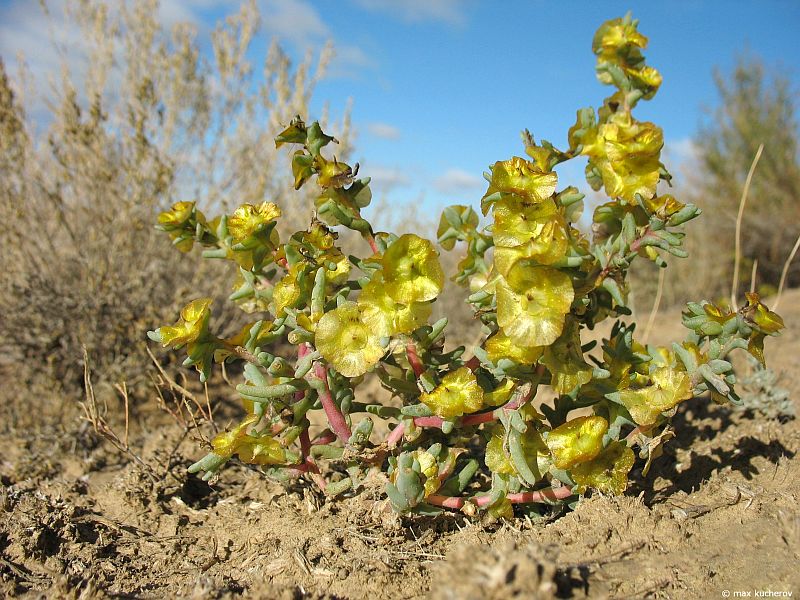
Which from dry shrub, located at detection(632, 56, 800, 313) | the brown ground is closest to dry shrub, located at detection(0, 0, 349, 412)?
the brown ground

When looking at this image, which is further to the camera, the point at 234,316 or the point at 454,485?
the point at 234,316

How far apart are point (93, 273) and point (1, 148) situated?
0.82 meters

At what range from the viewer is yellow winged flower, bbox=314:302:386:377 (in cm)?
139

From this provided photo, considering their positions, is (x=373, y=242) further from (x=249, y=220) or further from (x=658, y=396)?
(x=658, y=396)

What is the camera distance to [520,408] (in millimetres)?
1478

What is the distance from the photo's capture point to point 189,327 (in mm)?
1460

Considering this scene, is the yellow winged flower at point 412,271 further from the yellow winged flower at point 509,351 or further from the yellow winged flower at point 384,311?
the yellow winged flower at point 509,351

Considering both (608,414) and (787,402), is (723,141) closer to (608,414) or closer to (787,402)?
(787,402)

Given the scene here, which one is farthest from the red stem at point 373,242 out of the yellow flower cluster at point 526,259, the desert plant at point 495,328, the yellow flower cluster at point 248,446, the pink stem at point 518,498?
the pink stem at point 518,498

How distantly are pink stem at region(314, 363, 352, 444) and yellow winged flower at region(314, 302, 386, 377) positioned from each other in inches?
7.3

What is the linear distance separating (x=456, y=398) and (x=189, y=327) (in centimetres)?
65

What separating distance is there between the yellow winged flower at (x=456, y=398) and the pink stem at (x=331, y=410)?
0.30m

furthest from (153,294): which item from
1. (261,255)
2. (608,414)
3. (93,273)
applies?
(608,414)

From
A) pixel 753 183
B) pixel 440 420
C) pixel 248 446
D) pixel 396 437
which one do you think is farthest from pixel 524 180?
pixel 753 183
